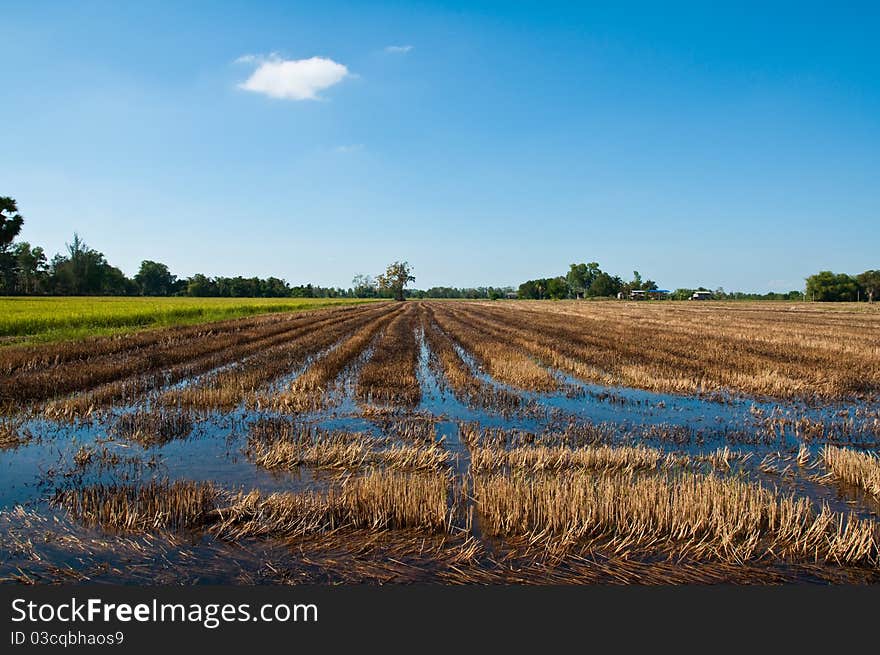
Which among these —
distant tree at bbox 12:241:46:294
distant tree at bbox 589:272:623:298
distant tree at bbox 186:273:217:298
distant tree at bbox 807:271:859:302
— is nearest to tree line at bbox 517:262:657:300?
distant tree at bbox 589:272:623:298

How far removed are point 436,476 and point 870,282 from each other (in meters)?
141

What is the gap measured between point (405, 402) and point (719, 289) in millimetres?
184575

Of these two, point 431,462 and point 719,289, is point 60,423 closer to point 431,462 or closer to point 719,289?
point 431,462

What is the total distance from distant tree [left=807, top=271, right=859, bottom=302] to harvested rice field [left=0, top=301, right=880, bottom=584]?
123 meters

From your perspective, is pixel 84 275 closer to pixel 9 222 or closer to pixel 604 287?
pixel 9 222

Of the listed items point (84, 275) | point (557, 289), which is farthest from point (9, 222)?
point (557, 289)

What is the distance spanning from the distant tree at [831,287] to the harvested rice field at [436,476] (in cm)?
12337

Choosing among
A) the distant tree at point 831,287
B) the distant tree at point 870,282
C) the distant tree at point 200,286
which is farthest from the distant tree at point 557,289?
the distant tree at point 200,286

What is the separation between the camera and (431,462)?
23.1 ft

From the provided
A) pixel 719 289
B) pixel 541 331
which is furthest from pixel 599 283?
pixel 541 331

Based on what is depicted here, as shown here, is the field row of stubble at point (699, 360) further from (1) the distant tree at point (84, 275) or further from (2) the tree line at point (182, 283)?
(1) the distant tree at point (84, 275)

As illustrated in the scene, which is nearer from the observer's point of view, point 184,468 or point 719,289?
point 184,468

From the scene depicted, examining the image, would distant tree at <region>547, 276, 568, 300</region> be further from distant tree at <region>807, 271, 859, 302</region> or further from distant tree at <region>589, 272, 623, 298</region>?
distant tree at <region>807, 271, 859, 302</region>

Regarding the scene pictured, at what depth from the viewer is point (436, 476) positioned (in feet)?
20.6
